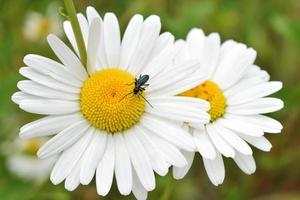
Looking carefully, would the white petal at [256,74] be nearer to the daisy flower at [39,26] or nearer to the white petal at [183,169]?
the white petal at [183,169]

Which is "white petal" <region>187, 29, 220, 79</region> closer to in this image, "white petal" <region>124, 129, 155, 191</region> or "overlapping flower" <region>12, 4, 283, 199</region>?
"overlapping flower" <region>12, 4, 283, 199</region>

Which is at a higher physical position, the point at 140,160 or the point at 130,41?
the point at 130,41

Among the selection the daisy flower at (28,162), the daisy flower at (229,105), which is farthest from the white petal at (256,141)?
the daisy flower at (28,162)

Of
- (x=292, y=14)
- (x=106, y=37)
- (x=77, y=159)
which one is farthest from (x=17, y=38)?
(x=292, y=14)

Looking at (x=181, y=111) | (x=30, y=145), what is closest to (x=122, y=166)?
(x=181, y=111)

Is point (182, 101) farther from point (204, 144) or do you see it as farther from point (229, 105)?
point (229, 105)
